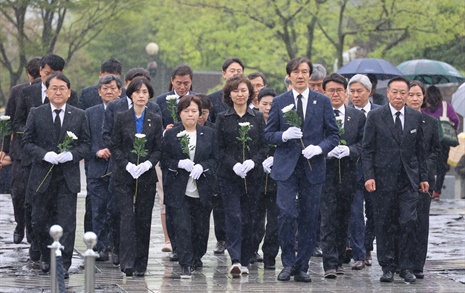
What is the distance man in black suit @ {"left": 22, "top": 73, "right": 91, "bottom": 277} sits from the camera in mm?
11820

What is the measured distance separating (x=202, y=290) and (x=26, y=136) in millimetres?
2457

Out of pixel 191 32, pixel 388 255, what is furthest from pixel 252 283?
pixel 191 32

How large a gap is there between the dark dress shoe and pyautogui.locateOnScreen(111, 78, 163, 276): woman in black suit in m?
1.39

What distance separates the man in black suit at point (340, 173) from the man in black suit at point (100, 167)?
2418mm

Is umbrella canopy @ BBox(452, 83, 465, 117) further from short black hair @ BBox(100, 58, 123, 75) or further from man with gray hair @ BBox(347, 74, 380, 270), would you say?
short black hair @ BBox(100, 58, 123, 75)

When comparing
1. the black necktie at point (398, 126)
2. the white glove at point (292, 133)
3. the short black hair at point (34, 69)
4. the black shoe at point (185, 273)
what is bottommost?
the black shoe at point (185, 273)

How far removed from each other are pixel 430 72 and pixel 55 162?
13.8 metres

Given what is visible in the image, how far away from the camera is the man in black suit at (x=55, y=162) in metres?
11.8

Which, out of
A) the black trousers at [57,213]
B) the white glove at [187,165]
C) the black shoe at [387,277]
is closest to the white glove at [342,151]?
the black shoe at [387,277]

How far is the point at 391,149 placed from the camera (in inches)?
479

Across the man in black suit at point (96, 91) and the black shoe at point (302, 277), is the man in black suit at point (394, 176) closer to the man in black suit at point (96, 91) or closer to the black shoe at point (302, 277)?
the black shoe at point (302, 277)

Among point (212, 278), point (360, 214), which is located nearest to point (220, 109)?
point (360, 214)

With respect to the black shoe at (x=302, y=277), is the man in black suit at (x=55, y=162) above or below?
above

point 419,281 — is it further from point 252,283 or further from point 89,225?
point 89,225
